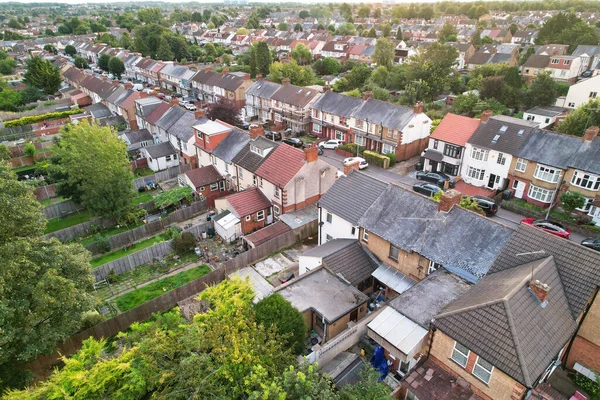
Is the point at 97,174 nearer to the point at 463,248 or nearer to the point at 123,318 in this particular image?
the point at 123,318

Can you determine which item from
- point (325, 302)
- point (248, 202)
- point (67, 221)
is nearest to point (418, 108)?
point (248, 202)

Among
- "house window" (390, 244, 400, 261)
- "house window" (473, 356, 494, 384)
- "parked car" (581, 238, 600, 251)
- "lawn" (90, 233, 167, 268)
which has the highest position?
"house window" (473, 356, 494, 384)

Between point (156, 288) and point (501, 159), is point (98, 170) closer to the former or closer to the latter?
point (156, 288)

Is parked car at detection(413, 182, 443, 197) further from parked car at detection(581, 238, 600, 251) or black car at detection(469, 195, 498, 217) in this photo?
parked car at detection(581, 238, 600, 251)

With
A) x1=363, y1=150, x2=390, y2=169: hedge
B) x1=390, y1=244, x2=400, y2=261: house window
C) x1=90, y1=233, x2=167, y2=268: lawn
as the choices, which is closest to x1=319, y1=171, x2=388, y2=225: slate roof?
x1=390, y1=244, x2=400, y2=261: house window

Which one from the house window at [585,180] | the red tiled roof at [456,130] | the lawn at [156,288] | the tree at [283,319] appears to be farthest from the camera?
the red tiled roof at [456,130]

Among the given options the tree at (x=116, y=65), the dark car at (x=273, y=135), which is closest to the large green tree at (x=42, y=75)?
the tree at (x=116, y=65)

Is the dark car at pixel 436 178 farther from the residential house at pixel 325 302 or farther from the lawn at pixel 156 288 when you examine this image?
the lawn at pixel 156 288

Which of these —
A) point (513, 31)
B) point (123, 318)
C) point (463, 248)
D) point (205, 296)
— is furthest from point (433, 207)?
point (513, 31)
